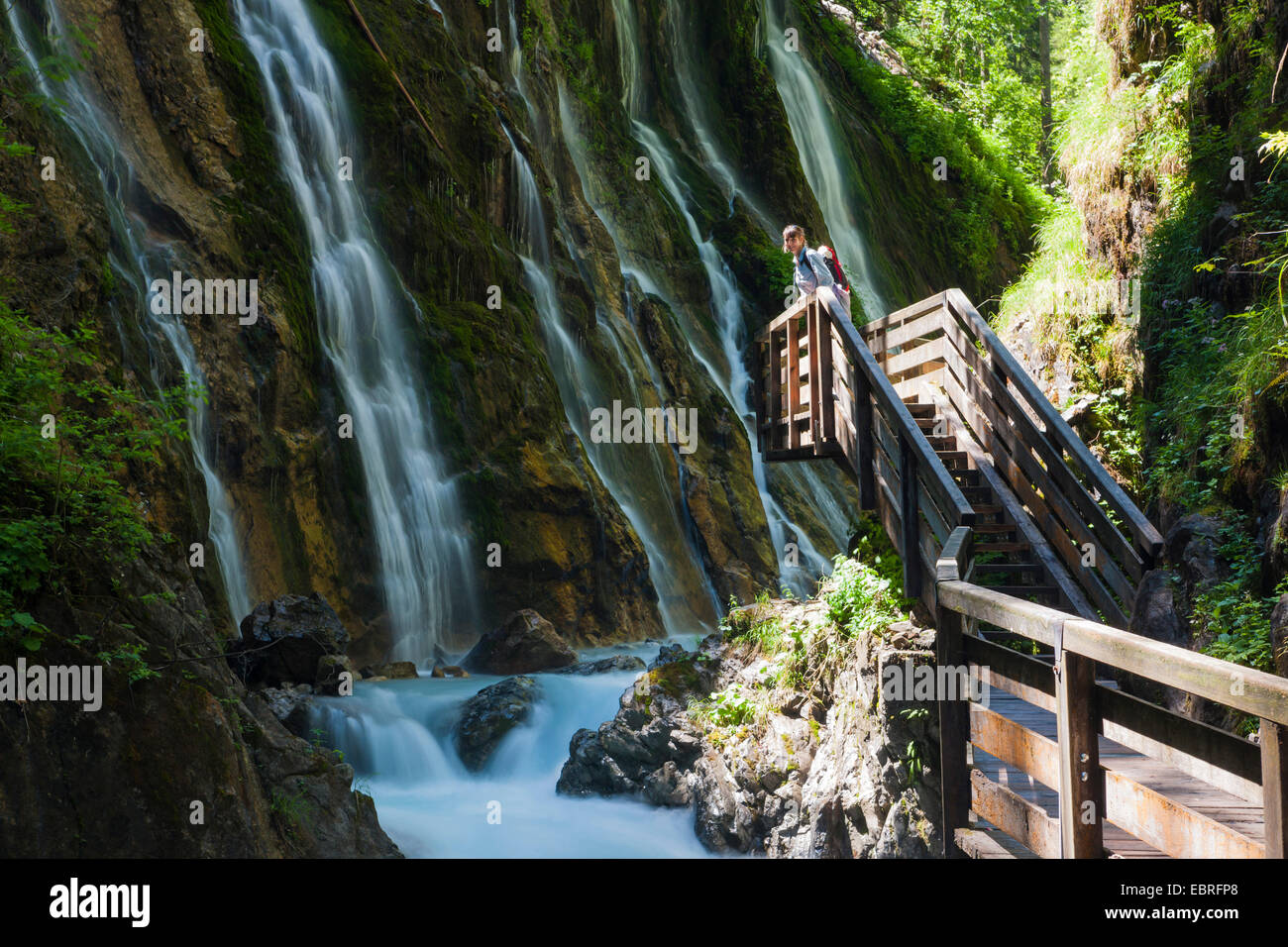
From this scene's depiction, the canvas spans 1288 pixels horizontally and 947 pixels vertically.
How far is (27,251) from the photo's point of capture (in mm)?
8305

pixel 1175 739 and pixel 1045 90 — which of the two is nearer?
pixel 1175 739

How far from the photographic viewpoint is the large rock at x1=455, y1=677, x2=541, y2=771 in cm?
911

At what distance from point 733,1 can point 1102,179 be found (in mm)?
17413

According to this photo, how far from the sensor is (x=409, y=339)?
13.5 metres

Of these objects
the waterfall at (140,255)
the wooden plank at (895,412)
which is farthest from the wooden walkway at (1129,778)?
the waterfall at (140,255)

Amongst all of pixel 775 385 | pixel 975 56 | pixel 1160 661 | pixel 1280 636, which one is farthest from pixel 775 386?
pixel 975 56

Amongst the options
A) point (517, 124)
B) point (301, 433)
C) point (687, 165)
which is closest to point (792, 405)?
point (301, 433)

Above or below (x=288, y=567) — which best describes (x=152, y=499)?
above

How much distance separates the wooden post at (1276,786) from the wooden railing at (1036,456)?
12.2ft

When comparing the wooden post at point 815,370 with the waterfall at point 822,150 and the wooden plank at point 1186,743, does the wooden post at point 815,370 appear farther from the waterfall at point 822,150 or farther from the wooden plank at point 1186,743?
the waterfall at point 822,150

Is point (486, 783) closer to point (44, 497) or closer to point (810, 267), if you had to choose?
point (44, 497)

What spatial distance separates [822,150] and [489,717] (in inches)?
842

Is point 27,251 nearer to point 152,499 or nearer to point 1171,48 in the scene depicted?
point 152,499

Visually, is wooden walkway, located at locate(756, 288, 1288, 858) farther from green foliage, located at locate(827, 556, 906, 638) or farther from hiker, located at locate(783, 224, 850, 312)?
hiker, located at locate(783, 224, 850, 312)
